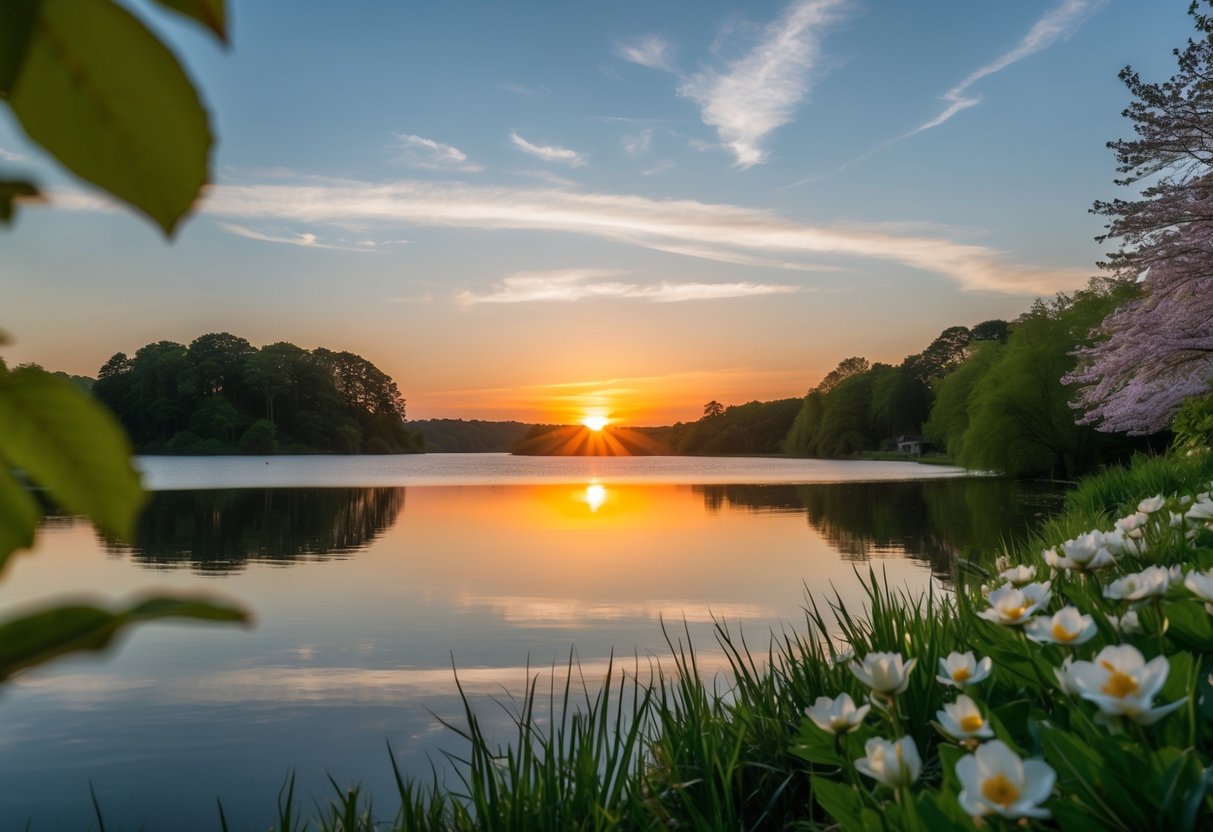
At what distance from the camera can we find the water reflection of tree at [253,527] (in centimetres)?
1591

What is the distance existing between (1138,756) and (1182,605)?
104 centimetres

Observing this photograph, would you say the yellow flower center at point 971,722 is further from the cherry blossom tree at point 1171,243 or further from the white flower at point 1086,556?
the cherry blossom tree at point 1171,243

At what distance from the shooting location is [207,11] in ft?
0.85

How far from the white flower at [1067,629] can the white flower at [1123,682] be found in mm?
292

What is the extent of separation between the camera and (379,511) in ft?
83.8

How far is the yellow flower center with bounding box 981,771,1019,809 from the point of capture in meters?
1.30

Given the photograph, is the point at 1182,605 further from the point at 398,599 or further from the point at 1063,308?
the point at 1063,308

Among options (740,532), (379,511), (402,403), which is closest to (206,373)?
(402,403)

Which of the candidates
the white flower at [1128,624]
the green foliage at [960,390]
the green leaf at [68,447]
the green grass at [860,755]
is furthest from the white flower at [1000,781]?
the green foliage at [960,390]

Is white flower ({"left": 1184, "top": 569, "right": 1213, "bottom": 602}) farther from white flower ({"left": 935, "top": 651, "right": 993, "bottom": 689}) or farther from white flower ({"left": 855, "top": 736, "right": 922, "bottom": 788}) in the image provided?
white flower ({"left": 855, "top": 736, "right": 922, "bottom": 788})

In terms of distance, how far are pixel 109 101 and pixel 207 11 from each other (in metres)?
0.04

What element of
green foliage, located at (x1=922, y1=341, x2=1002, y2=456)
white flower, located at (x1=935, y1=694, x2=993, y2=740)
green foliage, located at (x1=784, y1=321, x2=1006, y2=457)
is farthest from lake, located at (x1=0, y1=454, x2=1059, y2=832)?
green foliage, located at (x1=784, y1=321, x2=1006, y2=457)

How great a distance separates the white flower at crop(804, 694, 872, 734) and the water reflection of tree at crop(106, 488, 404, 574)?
35.5 ft

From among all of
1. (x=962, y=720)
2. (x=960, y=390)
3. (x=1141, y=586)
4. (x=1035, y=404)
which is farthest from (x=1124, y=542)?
(x=960, y=390)
